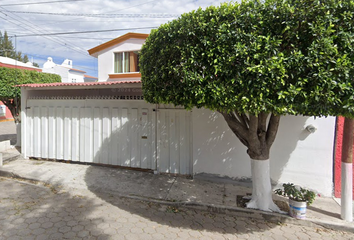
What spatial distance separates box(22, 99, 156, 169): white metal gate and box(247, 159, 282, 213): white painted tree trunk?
113 inches

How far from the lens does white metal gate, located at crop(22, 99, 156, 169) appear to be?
563 centimetres

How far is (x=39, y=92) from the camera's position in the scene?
21.6 feet

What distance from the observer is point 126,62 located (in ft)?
35.8

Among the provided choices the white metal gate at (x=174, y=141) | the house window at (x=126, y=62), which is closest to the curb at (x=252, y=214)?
the white metal gate at (x=174, y=141)

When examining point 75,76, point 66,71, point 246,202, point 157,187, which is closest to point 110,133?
point 157,187

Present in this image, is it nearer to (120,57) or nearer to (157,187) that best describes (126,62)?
(120,57)

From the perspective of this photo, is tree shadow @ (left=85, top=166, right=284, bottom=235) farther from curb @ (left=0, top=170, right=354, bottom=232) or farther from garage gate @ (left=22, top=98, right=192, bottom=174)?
garage gate @ (left=22, top=98, right=192, bottom=174)

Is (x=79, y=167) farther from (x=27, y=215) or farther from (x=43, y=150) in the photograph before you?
(x=27, y=215)

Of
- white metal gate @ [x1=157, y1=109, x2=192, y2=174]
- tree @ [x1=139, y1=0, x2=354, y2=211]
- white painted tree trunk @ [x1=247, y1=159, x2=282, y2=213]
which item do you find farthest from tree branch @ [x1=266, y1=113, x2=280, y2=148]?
white metal gate @ [x1=157, y1=109, x2=192, y2=174]

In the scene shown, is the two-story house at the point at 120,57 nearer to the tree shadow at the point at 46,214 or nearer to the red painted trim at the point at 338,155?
the tree shadow at the point at 46,214

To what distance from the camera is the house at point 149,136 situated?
4.53 metres

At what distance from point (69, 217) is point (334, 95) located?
461cm

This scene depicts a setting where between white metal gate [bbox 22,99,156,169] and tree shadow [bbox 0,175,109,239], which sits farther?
white metal gate [bbox 22,99,156,169]

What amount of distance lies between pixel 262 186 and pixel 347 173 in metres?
1.49
